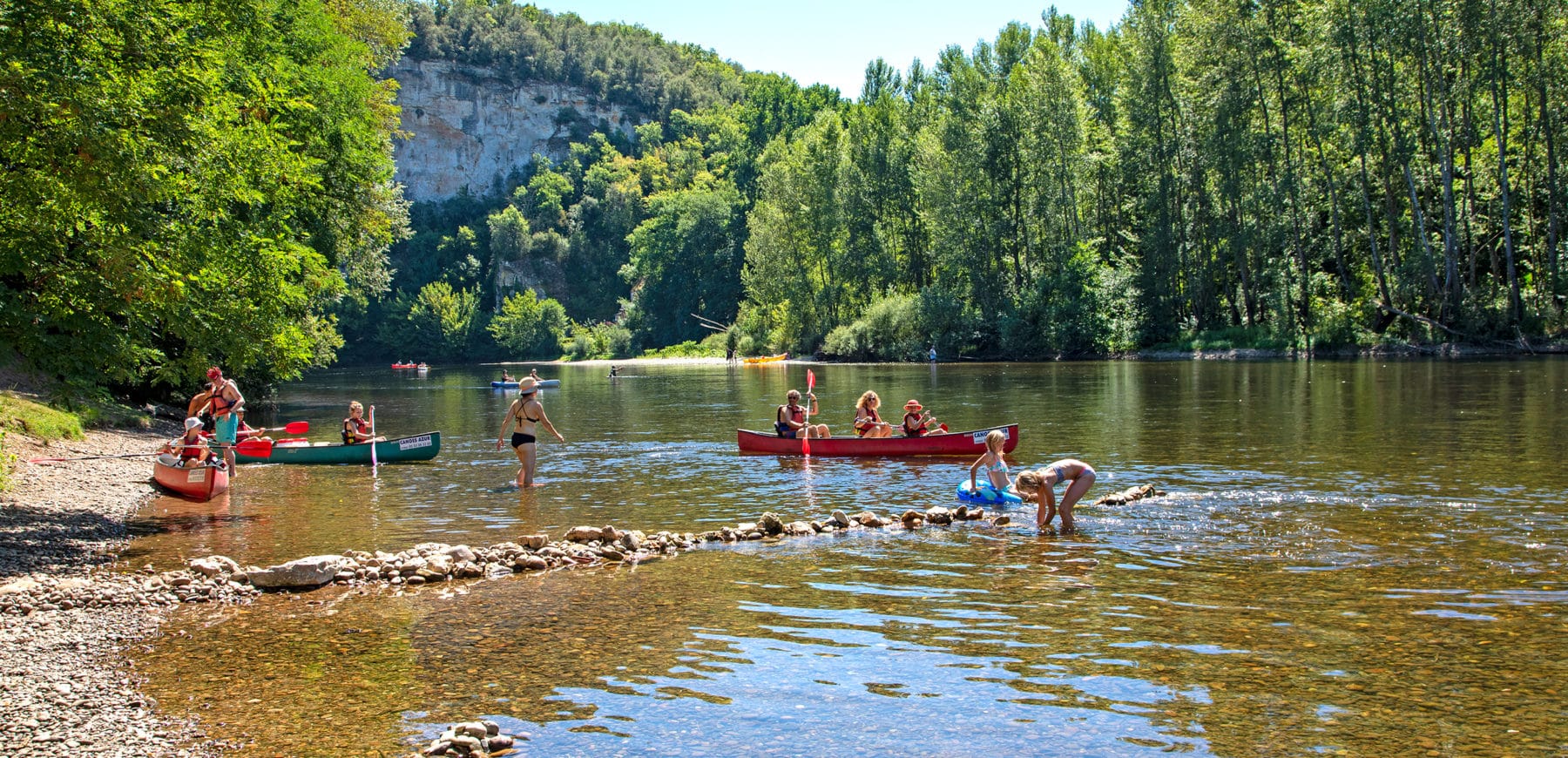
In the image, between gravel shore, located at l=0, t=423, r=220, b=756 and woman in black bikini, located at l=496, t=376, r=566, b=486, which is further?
woman in black bikini, located at l=496, t=376, r=566, b=486

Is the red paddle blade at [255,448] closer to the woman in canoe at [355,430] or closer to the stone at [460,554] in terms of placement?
the woman in canoe at [355,430]

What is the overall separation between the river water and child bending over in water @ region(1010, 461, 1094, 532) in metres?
0.37

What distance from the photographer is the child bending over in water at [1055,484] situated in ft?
45.4

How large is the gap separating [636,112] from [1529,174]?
13139 cm

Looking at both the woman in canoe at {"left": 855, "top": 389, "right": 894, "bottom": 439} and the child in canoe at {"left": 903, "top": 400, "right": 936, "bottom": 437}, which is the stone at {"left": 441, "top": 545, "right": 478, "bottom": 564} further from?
the woman in canoe at {"left": 855, "top": 389, "right": 894, "bottom": 439}

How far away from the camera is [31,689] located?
26.3 feet

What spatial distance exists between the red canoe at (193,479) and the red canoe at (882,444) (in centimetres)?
1011

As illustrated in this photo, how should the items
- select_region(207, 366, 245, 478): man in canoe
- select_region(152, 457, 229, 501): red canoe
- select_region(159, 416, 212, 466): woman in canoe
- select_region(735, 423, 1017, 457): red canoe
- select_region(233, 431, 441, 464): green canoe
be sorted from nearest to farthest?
select_region(152, 457, 229, 501): red canoe, select_region(159, 416, 212, 466): woman in canoe, select_region(207, 366, 245, 478): man in canoe, select_region(735, 423, 1017, 457): red canoe, select_region(233, 431, 441, 464): green canoe

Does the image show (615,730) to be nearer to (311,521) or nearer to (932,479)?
(311,521)

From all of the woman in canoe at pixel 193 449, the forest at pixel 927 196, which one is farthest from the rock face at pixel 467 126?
the woman in canoe at pixel 193 449

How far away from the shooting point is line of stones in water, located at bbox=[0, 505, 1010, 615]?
10.7 m

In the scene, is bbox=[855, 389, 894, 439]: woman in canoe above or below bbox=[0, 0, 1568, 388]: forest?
below

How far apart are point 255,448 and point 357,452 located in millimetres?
1932

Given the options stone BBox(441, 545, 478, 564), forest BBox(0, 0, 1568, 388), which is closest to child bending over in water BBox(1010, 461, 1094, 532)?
stone BBox(441, 545, 478, 564)
